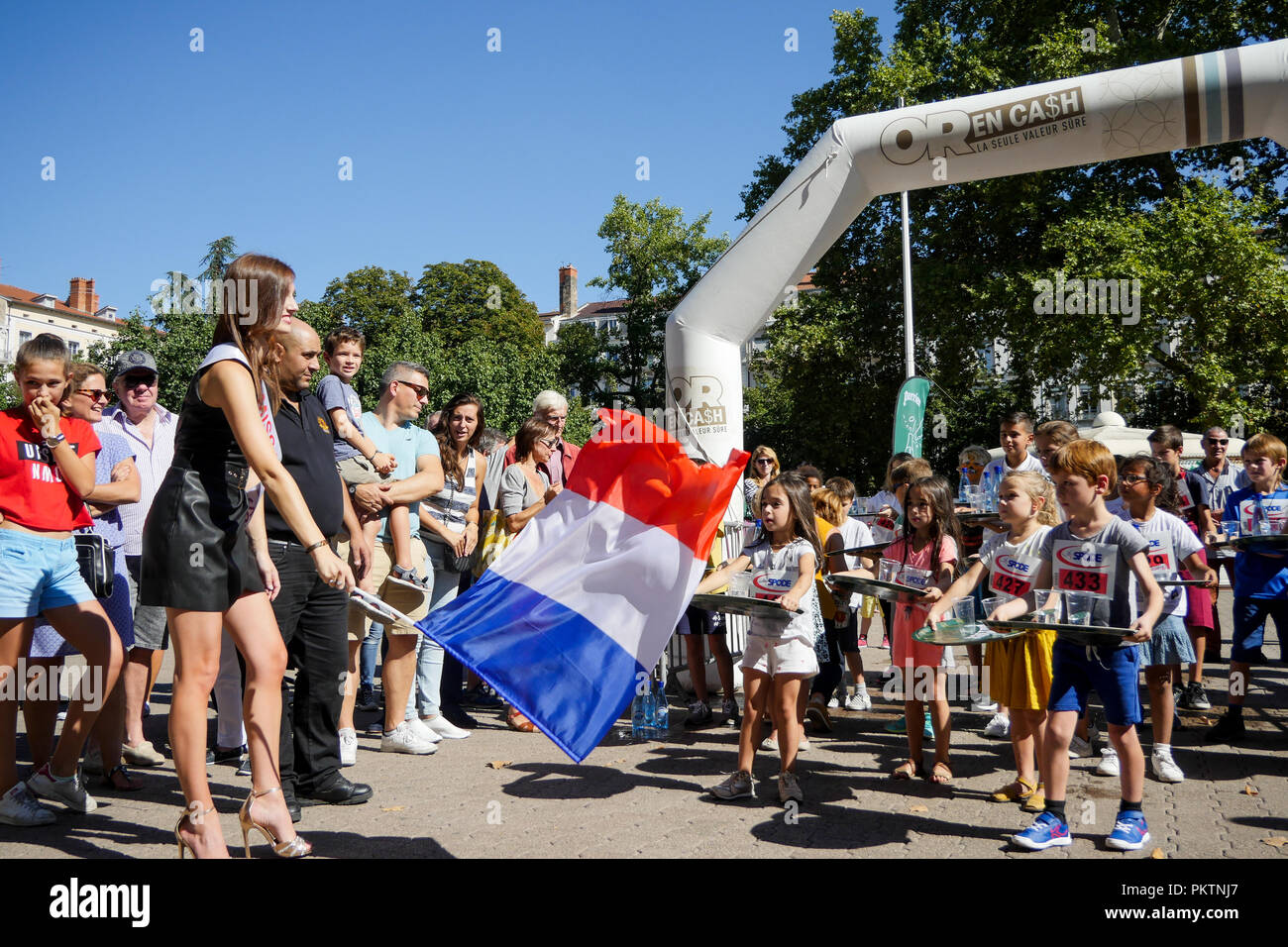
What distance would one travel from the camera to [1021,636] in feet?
15.8

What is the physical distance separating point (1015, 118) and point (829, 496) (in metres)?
3.18

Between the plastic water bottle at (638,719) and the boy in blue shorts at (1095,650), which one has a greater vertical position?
the boy in blue shorts at (1095,650)

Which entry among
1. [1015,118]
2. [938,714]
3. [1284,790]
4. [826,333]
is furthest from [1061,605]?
[826,333]

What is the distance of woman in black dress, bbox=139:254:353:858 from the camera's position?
3537 millimetres

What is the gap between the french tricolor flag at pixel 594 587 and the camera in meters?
3.94

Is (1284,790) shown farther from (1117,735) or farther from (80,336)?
(80,336)

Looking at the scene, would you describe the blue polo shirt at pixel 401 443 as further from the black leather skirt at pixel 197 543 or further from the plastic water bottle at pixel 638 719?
the black leather skirt at pixel 197 543

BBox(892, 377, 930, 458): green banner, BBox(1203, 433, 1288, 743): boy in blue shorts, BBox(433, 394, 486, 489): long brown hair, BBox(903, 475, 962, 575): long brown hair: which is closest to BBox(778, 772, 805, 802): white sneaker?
BBox(903, 475, 962, 575): long brown hair

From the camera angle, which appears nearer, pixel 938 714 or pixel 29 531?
pixel 29 531

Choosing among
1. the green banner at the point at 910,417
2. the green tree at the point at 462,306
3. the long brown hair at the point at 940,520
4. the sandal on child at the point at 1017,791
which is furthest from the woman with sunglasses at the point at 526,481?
the green tree at the point at 462,306

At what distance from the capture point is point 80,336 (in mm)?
88500

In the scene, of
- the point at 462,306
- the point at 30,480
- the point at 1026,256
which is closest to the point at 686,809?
the point at 30,480

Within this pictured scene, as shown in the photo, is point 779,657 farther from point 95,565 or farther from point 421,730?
point 95,565

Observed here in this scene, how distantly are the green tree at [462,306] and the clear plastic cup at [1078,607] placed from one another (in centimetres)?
5139
